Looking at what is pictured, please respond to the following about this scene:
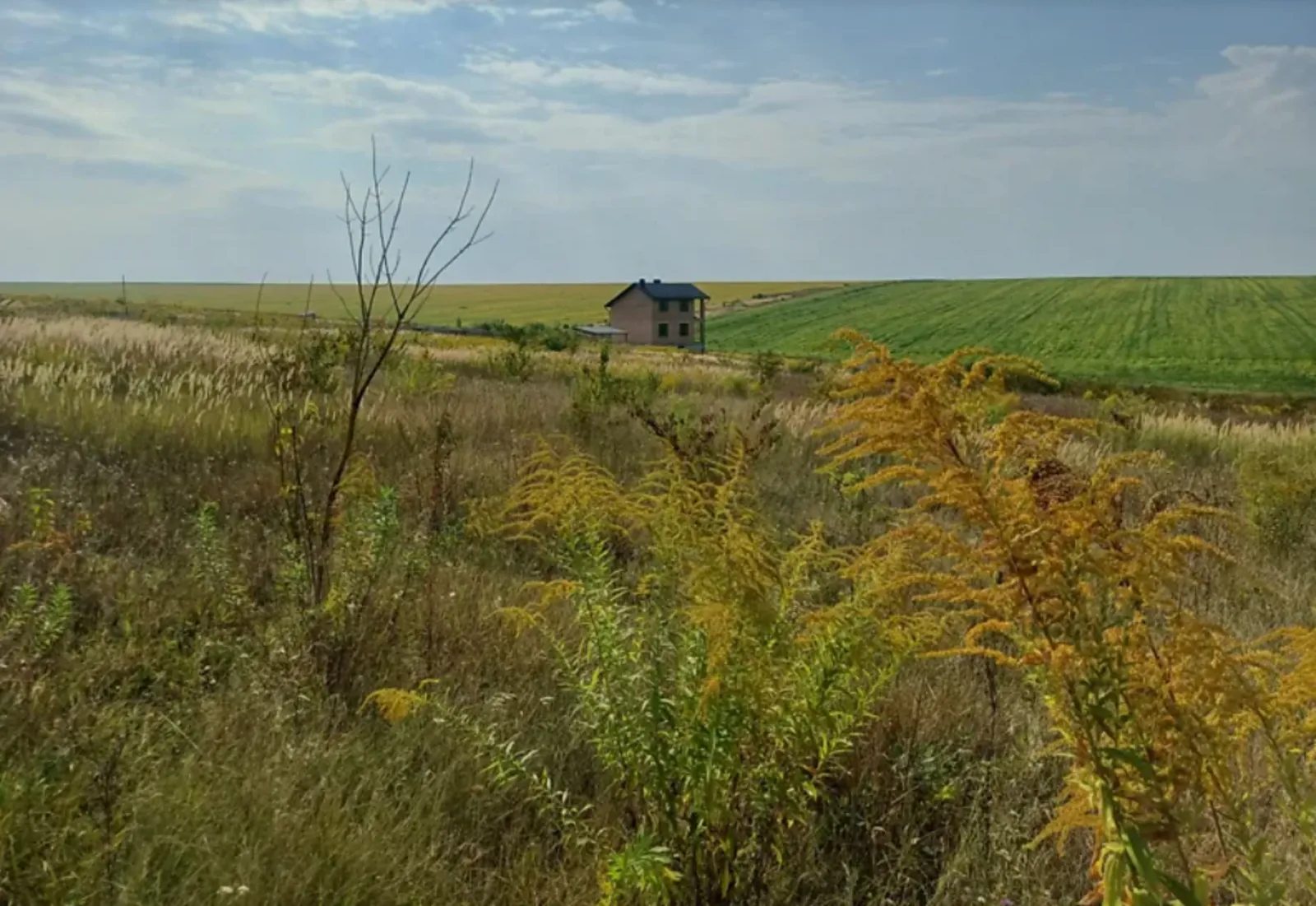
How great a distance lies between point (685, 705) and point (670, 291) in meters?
70.4

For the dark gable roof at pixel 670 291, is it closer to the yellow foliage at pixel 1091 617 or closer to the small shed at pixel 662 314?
the small shed at pixel 662 314

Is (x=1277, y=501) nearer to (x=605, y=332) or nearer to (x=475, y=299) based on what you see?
(x=605, y=332)

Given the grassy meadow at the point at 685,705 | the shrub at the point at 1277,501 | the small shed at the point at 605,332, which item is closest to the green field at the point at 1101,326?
the small shed at the point at 605,332

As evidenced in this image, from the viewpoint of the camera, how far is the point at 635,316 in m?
72.6

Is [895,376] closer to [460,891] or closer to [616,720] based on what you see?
[616,720]

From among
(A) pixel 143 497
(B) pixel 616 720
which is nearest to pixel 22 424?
(A) pixel 143 497

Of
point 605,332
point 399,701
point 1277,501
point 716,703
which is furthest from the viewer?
point 605,332

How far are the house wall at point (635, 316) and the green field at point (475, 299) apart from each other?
3.53m

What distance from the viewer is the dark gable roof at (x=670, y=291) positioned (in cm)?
7081

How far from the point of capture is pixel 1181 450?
11.5m

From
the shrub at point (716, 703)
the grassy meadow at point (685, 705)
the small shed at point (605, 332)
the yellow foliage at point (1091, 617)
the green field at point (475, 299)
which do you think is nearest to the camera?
the yellow foliage at point (1091, 617)

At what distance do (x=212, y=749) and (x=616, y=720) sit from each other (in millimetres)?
1195

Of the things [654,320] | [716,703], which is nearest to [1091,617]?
[716,703]

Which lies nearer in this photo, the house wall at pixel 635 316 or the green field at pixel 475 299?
the house wall at pixel 635 316
